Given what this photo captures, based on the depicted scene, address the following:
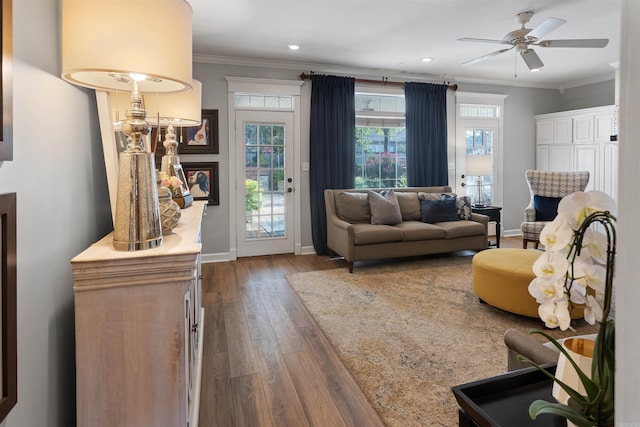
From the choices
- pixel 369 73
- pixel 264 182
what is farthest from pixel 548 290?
pixel 369 73

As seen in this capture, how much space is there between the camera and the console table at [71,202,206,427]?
41.8 inches

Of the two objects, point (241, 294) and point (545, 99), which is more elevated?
point (545, 99)

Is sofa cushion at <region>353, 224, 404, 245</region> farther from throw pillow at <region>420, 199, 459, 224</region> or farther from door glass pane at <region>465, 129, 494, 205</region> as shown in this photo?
door glass pane at <region>465, 129, 494, 205</region>

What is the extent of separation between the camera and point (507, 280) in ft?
9.29

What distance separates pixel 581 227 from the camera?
22.1 inches

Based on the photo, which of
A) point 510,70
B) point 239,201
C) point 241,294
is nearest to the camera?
point 241,294

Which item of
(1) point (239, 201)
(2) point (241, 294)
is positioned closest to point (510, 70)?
(1) point (239, 201)

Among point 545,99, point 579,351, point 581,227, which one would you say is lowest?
point 579,351

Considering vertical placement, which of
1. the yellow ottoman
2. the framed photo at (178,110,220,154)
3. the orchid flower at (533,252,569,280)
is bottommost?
the yellow ottoman

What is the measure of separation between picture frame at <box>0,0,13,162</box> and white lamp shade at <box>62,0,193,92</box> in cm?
21

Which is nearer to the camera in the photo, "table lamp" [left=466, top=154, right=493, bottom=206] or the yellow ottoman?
the yellow ottoman

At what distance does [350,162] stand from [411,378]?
3.60m

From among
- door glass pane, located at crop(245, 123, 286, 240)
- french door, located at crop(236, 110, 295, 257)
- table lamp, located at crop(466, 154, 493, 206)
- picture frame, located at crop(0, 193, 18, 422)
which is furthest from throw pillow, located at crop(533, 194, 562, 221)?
picture frame, located at crop(0, 193, 18, 422)

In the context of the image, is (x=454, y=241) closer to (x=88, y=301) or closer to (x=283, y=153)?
(x=283, y=153)
